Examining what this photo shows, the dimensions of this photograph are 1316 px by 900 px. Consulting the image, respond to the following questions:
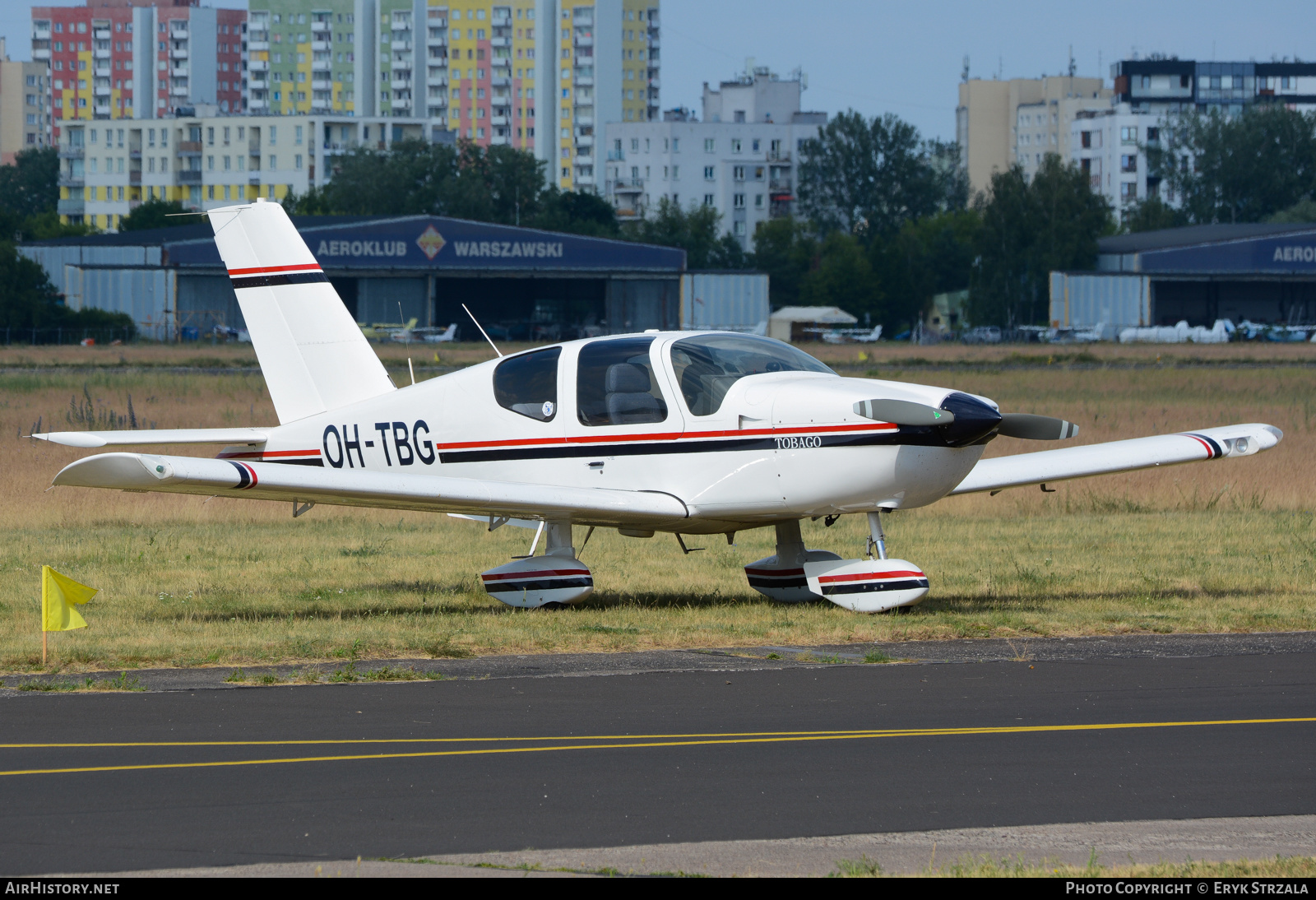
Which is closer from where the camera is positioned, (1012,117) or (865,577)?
(865,577)

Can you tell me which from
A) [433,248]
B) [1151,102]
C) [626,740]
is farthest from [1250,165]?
[626,740]

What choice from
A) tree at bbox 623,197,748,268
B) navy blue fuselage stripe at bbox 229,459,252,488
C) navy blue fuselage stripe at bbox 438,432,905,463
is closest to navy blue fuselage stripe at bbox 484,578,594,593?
navy blue fuselage stripe at bbox 438,432,905,463

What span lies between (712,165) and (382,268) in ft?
274

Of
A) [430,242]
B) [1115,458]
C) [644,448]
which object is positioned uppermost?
[430,242]

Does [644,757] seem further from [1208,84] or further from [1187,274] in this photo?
[1208,84]

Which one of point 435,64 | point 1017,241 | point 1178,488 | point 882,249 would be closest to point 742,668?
point 1178,488

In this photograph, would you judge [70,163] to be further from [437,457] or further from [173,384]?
[437,457]

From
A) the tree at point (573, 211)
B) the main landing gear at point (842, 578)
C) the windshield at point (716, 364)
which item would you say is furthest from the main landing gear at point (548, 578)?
the tree at point (573, 211)

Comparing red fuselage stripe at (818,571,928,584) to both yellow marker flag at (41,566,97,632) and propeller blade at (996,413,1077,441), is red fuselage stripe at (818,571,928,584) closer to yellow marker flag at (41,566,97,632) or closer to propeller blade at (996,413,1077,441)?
propeller blade at (996,413,1077,441)

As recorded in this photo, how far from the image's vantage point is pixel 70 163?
168250 mm

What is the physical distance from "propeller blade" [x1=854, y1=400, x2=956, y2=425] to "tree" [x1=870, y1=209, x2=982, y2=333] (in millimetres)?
109512

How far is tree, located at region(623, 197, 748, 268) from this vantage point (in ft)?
429

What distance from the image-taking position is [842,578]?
1157 cm

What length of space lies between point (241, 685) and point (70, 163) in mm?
173311
